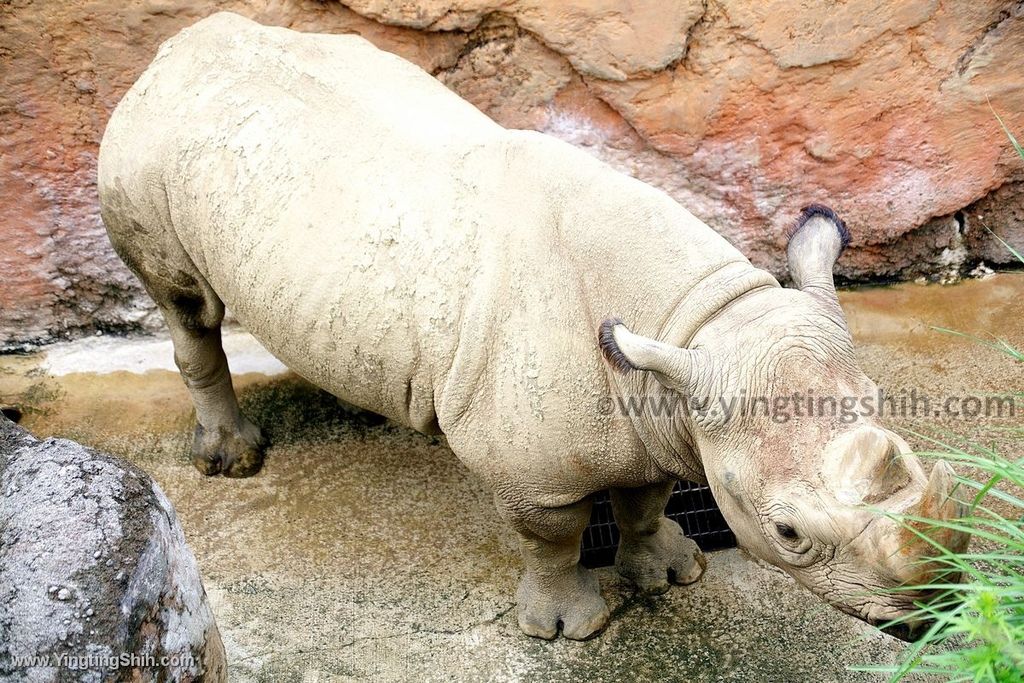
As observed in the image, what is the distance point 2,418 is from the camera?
3.39m

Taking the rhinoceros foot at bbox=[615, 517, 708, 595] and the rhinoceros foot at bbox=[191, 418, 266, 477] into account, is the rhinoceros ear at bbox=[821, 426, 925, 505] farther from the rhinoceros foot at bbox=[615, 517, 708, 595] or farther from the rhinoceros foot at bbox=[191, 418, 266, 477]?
the rhinoceros foot at bbox=[191, 418, 266, 477]

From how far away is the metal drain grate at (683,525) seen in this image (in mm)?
4145

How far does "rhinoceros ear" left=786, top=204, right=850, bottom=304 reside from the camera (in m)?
2.84

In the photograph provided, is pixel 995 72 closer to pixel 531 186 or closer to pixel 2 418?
pixel 531 186

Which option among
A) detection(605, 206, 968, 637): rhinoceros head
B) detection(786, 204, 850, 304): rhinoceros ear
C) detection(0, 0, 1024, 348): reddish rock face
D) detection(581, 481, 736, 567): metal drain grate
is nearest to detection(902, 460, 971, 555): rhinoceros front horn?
detection(605, 206, 968, 637): rhinoceros head

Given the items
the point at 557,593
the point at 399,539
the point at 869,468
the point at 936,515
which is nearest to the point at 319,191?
the point at 399,539

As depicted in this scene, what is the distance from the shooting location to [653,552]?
3.91m

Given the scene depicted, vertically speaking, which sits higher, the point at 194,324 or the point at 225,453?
the point at 194,324

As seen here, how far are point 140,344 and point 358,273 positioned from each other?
2.31 m

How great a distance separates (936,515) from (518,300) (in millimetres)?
1363

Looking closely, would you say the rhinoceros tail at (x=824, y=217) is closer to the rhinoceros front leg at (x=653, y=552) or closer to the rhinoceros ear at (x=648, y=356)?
the rhinoceros ear at (x=648, y=356)

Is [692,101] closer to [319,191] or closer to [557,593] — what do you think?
[319,191]

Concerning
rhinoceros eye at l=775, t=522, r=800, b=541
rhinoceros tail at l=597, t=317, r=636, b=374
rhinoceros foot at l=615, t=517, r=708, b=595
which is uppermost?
rhinoceros tail at l=597, t=317, r=636, b=374

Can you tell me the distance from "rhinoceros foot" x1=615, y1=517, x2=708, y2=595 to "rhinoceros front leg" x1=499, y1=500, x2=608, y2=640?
0.18 m
